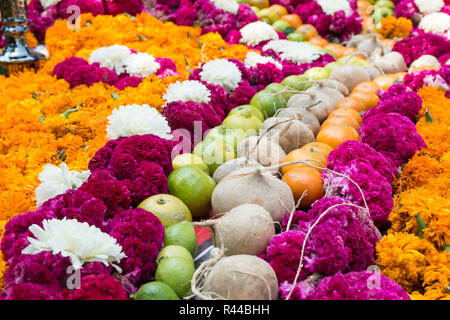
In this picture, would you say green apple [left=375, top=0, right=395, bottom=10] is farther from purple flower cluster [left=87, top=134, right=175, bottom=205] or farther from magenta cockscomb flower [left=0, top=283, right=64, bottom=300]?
magenta cockscomb flower [left=0, top=283, right=64, bottom=300]

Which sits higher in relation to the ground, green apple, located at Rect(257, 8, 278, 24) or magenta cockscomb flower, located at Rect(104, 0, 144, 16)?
magenta cockscomb flower, located at Rect(104, 0, 144, 16)

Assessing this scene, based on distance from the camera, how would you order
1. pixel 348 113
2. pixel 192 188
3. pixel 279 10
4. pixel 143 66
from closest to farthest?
1. pixel 192 188
2. pixel 348 113
3. pixel 143 66
4. pixel 279 10

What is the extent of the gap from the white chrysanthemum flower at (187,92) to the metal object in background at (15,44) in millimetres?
1459

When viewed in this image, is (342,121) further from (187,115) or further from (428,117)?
(187,115)

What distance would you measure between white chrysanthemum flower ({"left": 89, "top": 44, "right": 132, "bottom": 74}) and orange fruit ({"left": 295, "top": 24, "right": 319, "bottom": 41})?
2394mm

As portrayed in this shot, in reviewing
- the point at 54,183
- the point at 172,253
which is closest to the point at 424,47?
the point at 172,253

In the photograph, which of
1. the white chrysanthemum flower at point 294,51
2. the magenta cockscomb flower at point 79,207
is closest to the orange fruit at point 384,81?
the white chrysanthemum flower at point 294,51

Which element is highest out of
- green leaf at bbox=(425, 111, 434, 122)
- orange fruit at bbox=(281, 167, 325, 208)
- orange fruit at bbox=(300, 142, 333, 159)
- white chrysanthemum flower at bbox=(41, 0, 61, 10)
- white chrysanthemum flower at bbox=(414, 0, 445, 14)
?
white chrysanthemum flower at bbox=(41, 0, 61, 10)

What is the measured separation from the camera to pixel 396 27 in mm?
5094

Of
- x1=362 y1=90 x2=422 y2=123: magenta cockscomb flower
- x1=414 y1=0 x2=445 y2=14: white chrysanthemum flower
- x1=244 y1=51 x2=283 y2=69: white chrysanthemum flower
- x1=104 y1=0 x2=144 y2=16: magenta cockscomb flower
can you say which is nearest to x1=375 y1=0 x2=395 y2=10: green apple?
x1=414 y1=0 x2=445 y2=14: white chrysanthemum flower

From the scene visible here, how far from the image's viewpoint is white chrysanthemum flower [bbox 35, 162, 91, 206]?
1.88m

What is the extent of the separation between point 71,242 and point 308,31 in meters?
4.35
